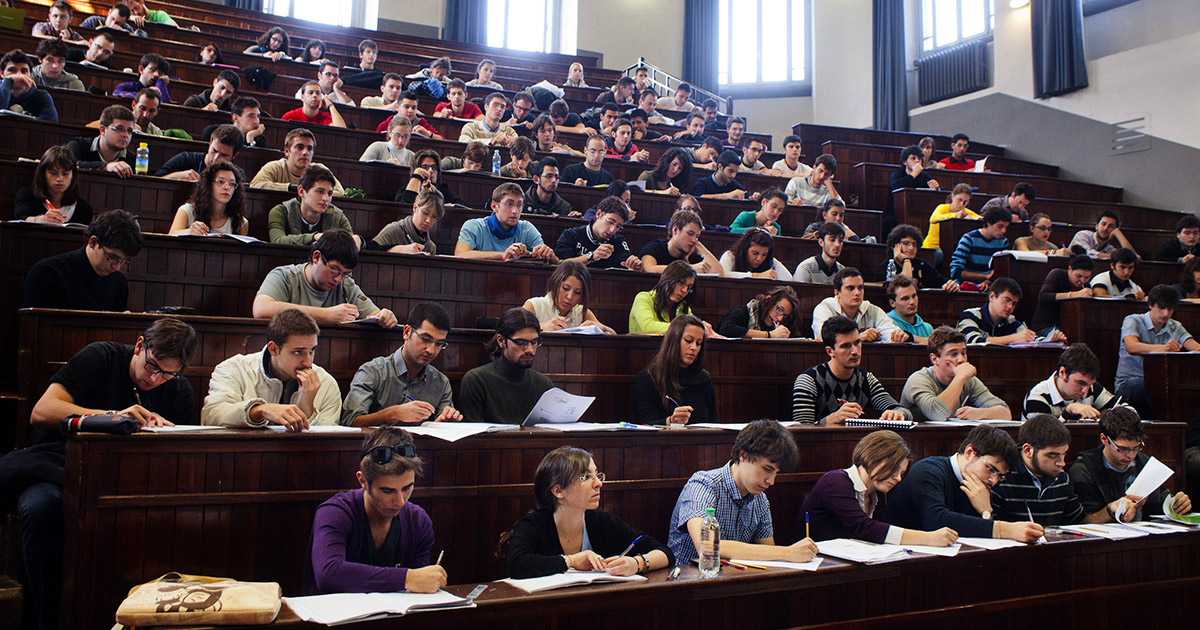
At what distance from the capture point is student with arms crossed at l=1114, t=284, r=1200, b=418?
465cm

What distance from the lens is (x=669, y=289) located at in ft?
13.1

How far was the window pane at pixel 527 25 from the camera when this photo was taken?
12.6m

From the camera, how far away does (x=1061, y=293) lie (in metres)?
5.19

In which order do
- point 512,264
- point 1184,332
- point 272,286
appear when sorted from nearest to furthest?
point 272,286 → point 512,264 → point 1184,332

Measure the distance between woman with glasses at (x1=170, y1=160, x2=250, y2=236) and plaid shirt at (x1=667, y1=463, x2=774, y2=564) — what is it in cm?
238

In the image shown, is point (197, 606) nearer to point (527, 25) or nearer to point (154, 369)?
point (154, 369)

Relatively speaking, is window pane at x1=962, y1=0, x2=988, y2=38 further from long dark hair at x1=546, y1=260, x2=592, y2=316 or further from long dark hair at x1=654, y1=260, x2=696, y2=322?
long dark hair at x1=546, y1=260, x2=592, y2=316

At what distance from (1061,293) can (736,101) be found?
7947mm

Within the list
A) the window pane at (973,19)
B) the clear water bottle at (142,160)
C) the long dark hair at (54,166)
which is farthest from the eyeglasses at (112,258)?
the window pane at (973,19)

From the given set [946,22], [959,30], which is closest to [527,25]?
[946,22]

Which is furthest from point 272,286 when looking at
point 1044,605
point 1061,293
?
point 1061,293

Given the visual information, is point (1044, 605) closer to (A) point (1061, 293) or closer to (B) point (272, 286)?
(B) point (272, 286)

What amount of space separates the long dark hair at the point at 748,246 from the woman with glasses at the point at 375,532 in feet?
10.00

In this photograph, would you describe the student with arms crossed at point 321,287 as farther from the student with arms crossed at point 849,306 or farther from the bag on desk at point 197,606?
the student with arms crossed at point 849,306
